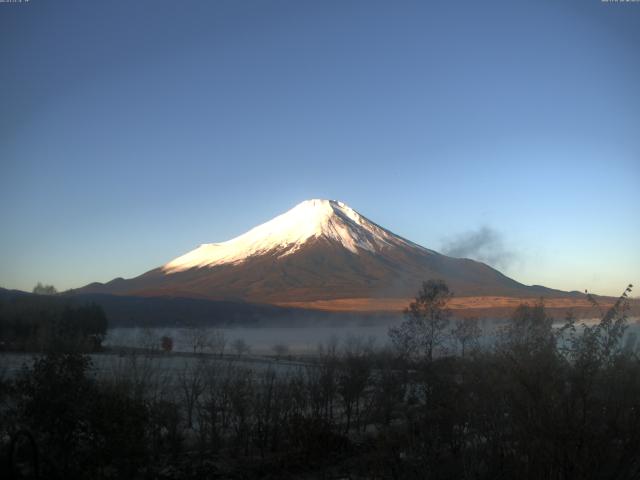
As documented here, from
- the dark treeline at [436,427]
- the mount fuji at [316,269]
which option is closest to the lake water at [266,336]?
the mount fuji at [316,269]

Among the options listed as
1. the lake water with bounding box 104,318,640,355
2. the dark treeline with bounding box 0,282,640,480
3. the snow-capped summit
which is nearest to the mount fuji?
the snow-capped summit

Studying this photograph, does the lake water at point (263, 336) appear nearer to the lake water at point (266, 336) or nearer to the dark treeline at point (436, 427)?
the lake water at point (266, 336)

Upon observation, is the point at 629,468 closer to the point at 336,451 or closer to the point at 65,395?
the point at 65,395

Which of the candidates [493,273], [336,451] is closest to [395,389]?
[336,451]

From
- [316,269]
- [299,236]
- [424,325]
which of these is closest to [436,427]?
[424,325]

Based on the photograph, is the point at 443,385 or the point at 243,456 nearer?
the point at 443,385

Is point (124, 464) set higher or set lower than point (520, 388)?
lower

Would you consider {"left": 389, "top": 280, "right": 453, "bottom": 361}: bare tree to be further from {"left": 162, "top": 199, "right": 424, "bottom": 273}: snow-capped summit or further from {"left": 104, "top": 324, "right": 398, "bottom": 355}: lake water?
{"left": 162, "top": 199, "right": 424, "bottom": 273}: snow-capped summit
